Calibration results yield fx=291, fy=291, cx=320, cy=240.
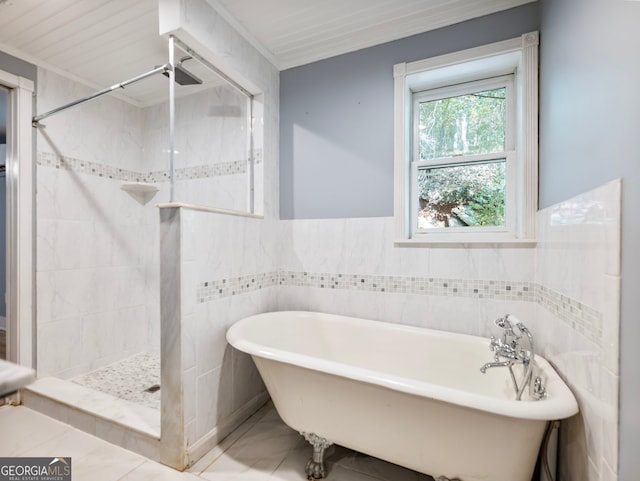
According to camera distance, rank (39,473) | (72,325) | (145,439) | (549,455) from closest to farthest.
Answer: (549,455) < (39,473) < (145,439) < (72,325)

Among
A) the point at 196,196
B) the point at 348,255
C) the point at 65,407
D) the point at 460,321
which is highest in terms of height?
the point at 196,196

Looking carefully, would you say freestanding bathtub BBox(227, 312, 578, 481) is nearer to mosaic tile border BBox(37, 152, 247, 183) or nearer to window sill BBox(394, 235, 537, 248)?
window sill BBox(394, 235, 537, 248)

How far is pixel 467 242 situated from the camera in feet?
5.47

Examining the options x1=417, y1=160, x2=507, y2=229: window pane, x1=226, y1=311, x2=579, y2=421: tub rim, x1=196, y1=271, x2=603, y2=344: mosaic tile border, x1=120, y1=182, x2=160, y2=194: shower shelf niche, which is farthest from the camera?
x1=120, y1=182, x2=160, y2=194: shower shelf niche

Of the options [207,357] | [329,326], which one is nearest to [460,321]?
[329,326]

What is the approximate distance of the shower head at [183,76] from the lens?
1.61 m

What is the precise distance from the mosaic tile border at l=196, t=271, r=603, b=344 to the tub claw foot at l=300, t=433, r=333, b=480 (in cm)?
84

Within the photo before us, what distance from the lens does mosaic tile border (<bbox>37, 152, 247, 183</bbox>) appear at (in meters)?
2.07

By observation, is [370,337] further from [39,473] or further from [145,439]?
[39,473]

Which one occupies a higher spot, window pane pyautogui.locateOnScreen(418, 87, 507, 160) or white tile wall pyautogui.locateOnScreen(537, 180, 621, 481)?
window pane pyautogui.locateOnScreen(418, 87, 507, 160)

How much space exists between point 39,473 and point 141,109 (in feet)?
8.52

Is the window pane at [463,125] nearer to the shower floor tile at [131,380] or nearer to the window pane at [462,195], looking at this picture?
the window pane at [462,195]

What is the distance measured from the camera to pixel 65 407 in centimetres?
169

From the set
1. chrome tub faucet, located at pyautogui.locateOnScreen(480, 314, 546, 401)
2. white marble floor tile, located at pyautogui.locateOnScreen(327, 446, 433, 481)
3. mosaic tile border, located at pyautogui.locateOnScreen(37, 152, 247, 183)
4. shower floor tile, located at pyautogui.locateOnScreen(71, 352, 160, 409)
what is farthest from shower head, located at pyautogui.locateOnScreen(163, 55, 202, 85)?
white marble floor tile, located at pyautogui.locateOnScreen(327, 446, 433, 481)
